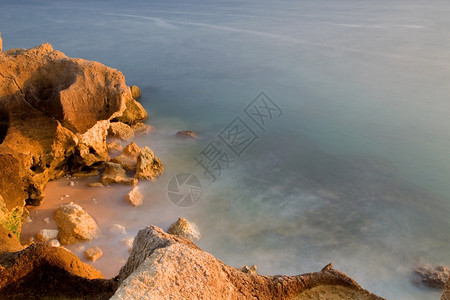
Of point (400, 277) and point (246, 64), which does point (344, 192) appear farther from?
point (246, 64)

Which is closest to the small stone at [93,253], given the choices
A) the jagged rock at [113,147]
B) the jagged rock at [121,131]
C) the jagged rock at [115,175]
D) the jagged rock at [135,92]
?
the jagged rock at [115,175]

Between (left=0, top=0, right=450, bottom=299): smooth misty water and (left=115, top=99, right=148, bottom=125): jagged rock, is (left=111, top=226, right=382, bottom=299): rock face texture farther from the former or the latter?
(left=115, top=99, right=148, bottom=125): jagged rock

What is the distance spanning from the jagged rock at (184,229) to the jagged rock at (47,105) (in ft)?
6.50

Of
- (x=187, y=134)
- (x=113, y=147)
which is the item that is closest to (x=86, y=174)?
(x=113, y=147)

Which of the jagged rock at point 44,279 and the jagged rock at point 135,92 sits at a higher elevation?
the jagged rock at point 44,279

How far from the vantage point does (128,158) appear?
294 inches

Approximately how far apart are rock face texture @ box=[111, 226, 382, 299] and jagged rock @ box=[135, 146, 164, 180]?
3.99 metres

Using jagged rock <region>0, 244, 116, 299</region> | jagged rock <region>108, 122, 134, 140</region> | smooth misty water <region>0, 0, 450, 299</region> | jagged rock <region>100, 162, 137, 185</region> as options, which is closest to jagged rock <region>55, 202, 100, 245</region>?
smooth misty water <region>0, 0, 450, 299</region>

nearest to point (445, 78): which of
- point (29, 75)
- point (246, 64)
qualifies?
point (246, 64)

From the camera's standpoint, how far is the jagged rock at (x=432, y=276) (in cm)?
544

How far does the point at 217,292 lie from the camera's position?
257cm

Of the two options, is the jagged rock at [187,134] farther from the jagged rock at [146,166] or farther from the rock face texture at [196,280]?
the rock face texture at [196,280]

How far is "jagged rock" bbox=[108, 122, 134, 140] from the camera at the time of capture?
8.51 meters

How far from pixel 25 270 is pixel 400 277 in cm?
491
